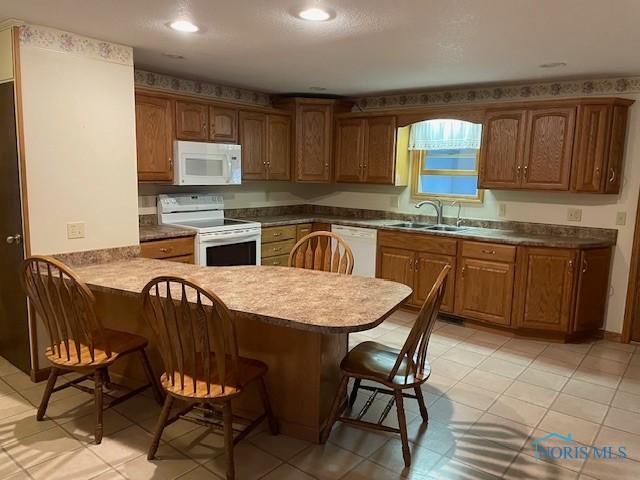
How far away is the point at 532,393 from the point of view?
3.07 metres

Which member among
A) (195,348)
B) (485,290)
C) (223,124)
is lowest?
(485,290)

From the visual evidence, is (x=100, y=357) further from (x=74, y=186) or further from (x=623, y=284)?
(x=623, y=284)

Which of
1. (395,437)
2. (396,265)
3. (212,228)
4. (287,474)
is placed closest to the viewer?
(287,474)

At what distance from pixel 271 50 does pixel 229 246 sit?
1.89 meters

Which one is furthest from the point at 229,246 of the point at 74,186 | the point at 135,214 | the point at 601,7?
the point at 601,7

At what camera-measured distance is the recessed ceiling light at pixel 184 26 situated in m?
2.71

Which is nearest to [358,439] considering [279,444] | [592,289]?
[279,444]

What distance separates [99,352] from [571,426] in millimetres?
2623

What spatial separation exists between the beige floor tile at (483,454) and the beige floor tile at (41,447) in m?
1.92

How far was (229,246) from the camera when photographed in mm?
4473

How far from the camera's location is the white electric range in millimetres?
4238

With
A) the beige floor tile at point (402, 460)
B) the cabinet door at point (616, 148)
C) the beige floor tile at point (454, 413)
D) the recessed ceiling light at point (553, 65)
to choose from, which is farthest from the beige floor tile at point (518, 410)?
the recessed ceiling light at point (553, 65)

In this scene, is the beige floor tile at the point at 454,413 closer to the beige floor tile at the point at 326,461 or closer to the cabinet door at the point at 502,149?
the beige floor tile at the point at 326,461

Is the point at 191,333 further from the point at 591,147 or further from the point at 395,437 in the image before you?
the point at 591,147
